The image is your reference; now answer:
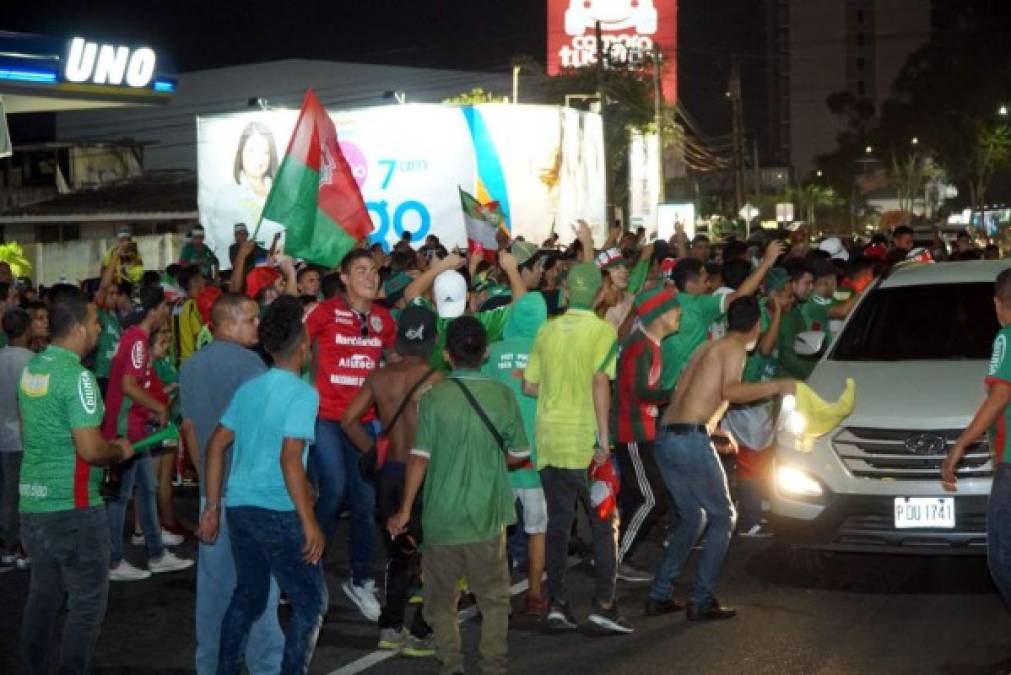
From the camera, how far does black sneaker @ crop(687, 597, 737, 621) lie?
8992mm

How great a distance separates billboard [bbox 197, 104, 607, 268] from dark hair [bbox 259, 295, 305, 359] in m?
20.0

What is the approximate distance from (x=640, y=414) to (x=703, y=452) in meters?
0.94

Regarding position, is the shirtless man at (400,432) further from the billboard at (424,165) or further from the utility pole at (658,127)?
the utility pole at (658,127)

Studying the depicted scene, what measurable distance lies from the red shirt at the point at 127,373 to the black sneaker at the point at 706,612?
3.98 metres

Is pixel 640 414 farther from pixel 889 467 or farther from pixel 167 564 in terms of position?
pixel 167 564

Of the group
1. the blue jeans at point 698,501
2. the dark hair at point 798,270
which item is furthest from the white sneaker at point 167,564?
the dark hair at point 798,270

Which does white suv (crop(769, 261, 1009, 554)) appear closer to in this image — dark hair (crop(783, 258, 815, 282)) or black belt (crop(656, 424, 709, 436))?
black belt (crop(656, 424, 709, 436))

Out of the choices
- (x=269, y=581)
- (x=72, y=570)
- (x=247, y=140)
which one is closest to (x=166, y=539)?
(x=72, y=570)

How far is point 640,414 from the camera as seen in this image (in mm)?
9836

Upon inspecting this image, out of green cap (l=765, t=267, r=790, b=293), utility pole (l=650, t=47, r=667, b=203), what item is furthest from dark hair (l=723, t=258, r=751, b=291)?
utility pole (l=650, t=47, r=667, b=203)

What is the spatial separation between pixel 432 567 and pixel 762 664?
76.5 inches

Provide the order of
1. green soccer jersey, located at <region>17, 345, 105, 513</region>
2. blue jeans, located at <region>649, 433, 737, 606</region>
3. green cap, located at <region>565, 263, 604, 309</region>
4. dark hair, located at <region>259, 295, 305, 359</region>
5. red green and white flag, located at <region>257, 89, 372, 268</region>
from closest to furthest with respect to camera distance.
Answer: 1. dark hair, located at <region>259, 295, 305, 359</region>
2. green soccer jersey, located at <region>17, 345, 105, 513</region>
3. green cap, located at <region>565, 263, 604, 309</region>
4. blue jeans, located at <region>649, 433, 737, 606</region>
5. red green and white flag, located at <region>257, 89, 372, 268</region>

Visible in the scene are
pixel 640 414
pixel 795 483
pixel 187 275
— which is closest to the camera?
pixel 795 483

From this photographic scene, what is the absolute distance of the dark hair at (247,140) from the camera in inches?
1136
